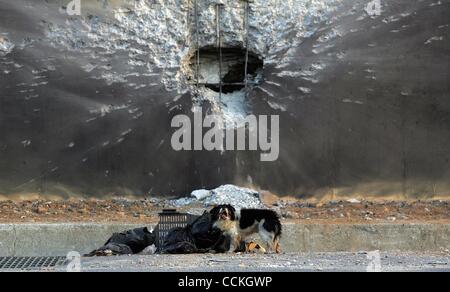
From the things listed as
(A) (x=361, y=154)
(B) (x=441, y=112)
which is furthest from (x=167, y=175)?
(B) (x=441, y=112)

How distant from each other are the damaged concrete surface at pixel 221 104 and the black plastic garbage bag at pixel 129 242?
1753mm

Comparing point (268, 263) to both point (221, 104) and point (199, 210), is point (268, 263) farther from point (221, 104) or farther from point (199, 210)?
point (221, 104)

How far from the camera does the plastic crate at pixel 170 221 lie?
987 cm

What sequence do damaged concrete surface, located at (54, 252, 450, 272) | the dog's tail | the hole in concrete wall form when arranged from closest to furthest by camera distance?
damaged concrete surface, located at (54, 252, 450, 272) < the dog's tail < the hole in concrete wall

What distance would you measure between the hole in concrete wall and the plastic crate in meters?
2.44

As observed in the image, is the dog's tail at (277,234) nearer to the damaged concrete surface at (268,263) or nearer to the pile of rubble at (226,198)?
the damaged concrete surface at (268,263)

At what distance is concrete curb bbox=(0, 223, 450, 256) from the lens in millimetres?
10719

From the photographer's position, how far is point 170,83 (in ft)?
38.8

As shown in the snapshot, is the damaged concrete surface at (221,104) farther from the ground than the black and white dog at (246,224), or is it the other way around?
the damaged concrete surface at (221,104)

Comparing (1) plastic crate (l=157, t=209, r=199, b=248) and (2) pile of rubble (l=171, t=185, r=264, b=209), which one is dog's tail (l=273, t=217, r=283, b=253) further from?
(2) pile of rubble (l=171, t=185, r=264, b=209)

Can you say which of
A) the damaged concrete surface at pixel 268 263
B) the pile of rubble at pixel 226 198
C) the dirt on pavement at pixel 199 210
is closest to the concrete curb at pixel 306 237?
the dirt on pavement at pixel 199 210

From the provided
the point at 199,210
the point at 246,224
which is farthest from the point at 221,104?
the point at 246,224

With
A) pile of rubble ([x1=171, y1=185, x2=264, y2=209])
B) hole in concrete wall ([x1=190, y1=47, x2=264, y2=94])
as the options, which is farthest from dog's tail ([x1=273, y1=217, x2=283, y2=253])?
hole in concrete wall ([x1=190, y1=47, x2=264, y2=94])

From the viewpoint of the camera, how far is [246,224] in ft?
31.8
